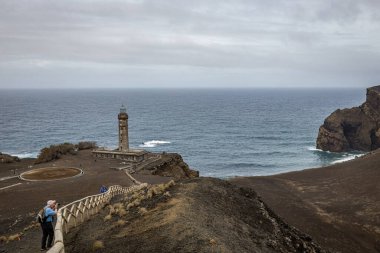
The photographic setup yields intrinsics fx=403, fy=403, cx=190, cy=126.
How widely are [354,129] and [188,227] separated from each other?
268 ft

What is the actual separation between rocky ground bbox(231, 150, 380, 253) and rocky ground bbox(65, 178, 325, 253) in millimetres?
11151

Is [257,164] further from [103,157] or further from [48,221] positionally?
[48,221]

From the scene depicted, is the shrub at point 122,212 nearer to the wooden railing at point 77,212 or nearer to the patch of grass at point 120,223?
the patch of grass at point 120,223

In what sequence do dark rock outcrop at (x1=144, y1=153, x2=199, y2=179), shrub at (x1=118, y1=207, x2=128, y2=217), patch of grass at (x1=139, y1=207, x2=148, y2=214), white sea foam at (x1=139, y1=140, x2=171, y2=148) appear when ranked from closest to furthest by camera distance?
patch of grass at (x1=139, y1=207, x2=148, y2=214)
shrub at (x1=118, y1=207, x2=128, y2=217)
dark rock outcrop at (x1=144, y1=153, x2=199, y2=179)
white sea foam at (x1=139, y1=140, x2=171, y2=148)

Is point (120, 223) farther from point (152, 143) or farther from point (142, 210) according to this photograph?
point (152, 143)

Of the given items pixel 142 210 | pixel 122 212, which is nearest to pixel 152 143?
pixel 122 212

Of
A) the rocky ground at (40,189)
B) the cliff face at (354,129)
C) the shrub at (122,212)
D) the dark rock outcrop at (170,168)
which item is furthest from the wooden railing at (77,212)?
the cliff face at (354,129)

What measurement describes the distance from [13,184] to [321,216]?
29829 millimetres

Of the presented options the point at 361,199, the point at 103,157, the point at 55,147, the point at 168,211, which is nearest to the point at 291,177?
the point at 361,199

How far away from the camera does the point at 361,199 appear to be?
43.4 meters

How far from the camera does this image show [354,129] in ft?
292

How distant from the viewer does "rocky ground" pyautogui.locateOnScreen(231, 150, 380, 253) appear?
110ft

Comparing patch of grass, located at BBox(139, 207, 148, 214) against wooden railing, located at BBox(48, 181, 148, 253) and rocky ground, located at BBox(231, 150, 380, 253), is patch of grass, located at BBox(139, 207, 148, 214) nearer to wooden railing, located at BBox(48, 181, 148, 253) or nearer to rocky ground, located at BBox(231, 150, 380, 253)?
wooden railing, located at BBox(48, 181, 148, 253)

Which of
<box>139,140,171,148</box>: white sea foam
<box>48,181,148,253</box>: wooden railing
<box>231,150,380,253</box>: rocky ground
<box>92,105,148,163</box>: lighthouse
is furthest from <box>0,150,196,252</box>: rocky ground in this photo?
<box>139,140,171,148</box>: white sea foam
